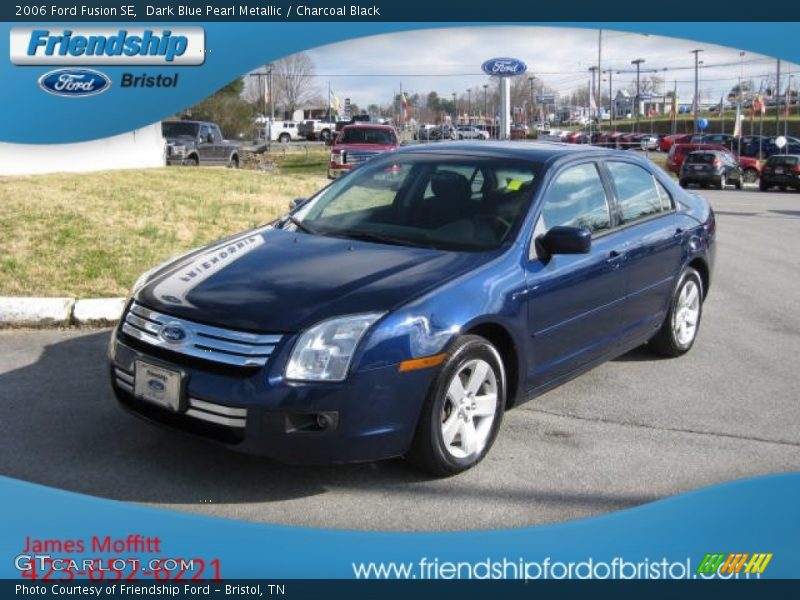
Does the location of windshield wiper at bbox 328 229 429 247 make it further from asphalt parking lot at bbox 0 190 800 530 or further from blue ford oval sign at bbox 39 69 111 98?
blue ford oval sign at bbox 39 69 111 98

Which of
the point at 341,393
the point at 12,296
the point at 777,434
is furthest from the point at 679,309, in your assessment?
the point at 12,296

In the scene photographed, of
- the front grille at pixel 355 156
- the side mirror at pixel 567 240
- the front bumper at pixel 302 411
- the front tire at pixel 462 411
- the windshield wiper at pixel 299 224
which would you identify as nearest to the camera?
the front bumper at pixel 302 411

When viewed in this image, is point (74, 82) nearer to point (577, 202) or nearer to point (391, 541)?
point (577, 202)

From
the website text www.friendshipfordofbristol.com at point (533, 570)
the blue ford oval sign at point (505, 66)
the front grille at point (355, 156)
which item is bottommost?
the website text www.friendshipfordofbristol.com at point (533, 570)

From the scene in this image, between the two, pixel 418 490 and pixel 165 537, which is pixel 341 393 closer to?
pixel 418 490

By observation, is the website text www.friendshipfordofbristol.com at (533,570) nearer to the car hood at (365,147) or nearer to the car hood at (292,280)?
the car hood at (292,280)

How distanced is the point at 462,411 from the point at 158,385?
1.48 metres

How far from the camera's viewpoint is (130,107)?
1296 cm

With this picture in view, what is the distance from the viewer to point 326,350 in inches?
154

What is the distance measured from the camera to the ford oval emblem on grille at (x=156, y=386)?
13.5 feet

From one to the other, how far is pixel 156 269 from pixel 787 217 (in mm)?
16973

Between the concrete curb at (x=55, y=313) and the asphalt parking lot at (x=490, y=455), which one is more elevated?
the concrete curb at (x=55, y=313)

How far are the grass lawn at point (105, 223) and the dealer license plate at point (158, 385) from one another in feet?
11.7

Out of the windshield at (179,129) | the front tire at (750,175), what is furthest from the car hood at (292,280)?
the front tire at (750,175)
